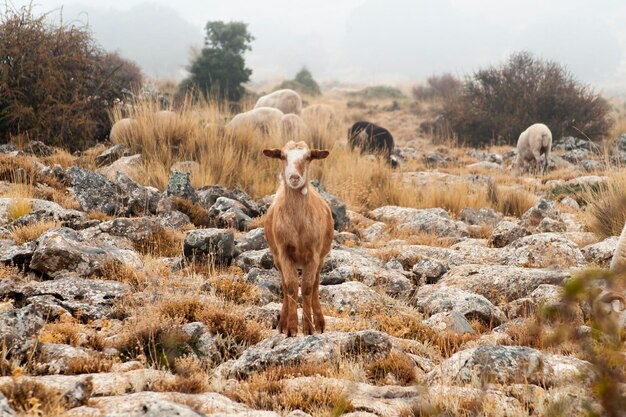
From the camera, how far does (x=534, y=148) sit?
17.5 meters

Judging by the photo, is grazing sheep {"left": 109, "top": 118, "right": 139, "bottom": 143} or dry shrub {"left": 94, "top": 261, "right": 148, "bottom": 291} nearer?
dry shrub {"left": 94, "top": 261, "right": 148, "bottom": 291}

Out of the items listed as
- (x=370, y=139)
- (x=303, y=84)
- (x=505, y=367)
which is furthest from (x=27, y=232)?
(x=303, y=84)

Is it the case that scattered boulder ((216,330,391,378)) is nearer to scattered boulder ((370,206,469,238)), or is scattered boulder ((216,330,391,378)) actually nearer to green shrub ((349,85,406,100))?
scattered boulder ((370,206,469,238))

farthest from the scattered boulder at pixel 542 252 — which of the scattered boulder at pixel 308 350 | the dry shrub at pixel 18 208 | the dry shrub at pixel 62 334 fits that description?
the dry shrub at pixel 18 208

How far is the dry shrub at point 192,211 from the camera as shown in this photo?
9008 millimetres

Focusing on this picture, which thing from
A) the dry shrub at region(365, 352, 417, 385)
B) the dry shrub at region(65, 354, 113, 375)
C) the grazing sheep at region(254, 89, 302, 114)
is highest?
the grazing sheep at region(254, 89, 302, 114)

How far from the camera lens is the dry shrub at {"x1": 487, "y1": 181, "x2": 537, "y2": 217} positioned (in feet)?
40.2

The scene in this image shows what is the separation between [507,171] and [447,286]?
12.6m

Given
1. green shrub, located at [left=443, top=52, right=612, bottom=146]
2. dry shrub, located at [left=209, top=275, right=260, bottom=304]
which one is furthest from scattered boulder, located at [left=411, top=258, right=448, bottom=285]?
green shrub, located at [left=443, top=52, right=612, bottom=146]

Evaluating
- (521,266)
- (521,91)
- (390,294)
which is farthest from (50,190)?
(521,91)

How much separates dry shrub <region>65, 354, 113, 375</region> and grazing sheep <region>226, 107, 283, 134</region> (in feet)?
36.1

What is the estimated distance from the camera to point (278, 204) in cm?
484

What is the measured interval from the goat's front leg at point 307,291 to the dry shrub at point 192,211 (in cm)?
450

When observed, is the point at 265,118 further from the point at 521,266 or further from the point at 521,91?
the point at 521,91
